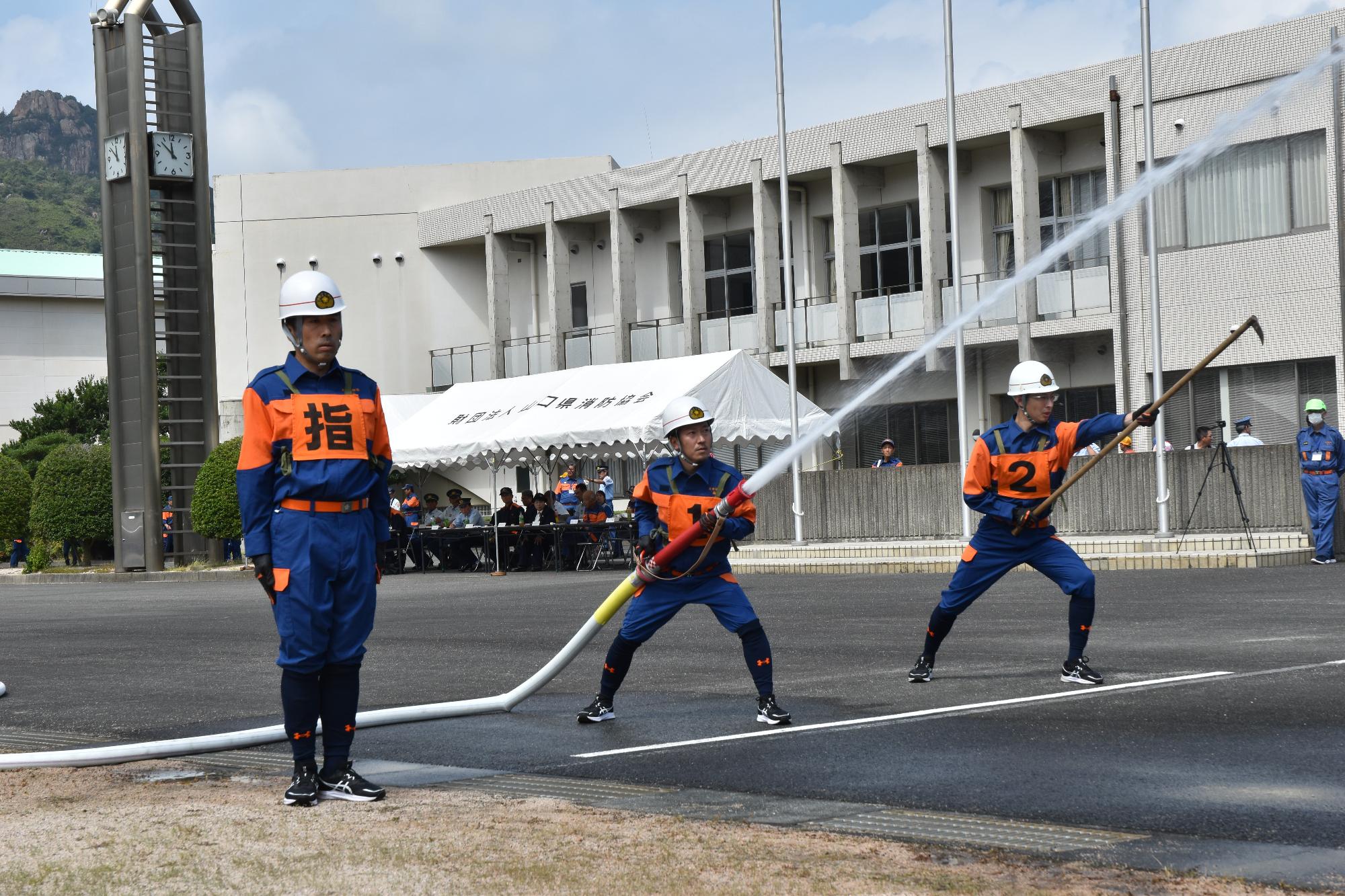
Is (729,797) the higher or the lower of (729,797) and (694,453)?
the lower

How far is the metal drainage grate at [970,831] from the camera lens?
5.50m

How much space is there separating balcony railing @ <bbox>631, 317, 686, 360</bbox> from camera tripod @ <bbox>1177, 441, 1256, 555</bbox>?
19.5 metres

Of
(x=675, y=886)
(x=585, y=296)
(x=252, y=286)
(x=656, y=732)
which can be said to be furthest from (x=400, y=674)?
(x=252, y=286)

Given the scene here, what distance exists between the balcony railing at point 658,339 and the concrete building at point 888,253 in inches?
3.3

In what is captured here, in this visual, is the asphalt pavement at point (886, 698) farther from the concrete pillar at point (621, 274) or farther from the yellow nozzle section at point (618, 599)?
the concrete pillar at point (621, 274)

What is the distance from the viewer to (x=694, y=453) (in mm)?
8828

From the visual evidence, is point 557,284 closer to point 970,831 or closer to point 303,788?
point 303,788

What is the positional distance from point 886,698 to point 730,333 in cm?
3140

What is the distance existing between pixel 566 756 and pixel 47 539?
3472 centimetres

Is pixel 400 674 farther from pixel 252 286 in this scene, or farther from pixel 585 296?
pixel 252 286

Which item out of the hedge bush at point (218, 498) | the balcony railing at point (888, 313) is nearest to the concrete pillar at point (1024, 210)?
the balcony railing at point (888, 313)

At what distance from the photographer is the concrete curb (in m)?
33.1

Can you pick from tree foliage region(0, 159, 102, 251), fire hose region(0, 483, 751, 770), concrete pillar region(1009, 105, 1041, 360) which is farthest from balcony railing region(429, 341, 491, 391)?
tree foliage region(0, 159, 102, 251)

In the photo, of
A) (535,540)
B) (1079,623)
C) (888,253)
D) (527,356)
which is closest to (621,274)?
(527,356)
